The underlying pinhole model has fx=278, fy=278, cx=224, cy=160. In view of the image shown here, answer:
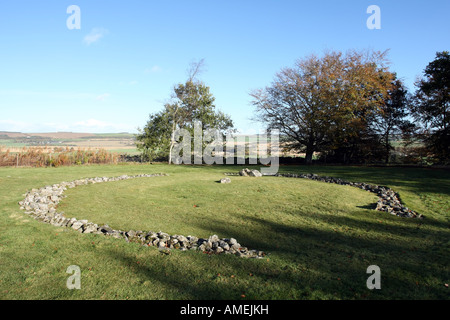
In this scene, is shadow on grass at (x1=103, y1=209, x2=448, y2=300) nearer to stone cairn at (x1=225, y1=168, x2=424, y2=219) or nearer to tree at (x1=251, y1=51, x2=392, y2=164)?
stone cairn at (x1=225, y1=168, x2=424, y2=219)

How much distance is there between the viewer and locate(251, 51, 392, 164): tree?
2105cm

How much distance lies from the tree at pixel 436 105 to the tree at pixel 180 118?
15185 millimetres

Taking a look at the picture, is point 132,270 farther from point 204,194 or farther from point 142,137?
point 142,137

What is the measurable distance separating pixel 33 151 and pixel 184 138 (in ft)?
35.7

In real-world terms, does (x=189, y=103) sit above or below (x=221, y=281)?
above

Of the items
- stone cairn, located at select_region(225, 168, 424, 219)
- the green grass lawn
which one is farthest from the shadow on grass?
stone cairn, located at select_region(225, 168, 424, 219)

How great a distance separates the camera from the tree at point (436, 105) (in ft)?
56.1

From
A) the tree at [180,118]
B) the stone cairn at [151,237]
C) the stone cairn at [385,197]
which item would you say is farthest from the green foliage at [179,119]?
the stone cairn at [151,237]

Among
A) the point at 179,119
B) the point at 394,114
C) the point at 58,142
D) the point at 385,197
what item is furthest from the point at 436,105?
the point at 58,142

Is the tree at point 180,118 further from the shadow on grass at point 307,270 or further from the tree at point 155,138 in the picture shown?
the shadow on grass at point 307,270

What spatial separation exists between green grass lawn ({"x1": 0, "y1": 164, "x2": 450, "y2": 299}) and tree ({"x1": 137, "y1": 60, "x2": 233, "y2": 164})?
1426cm
